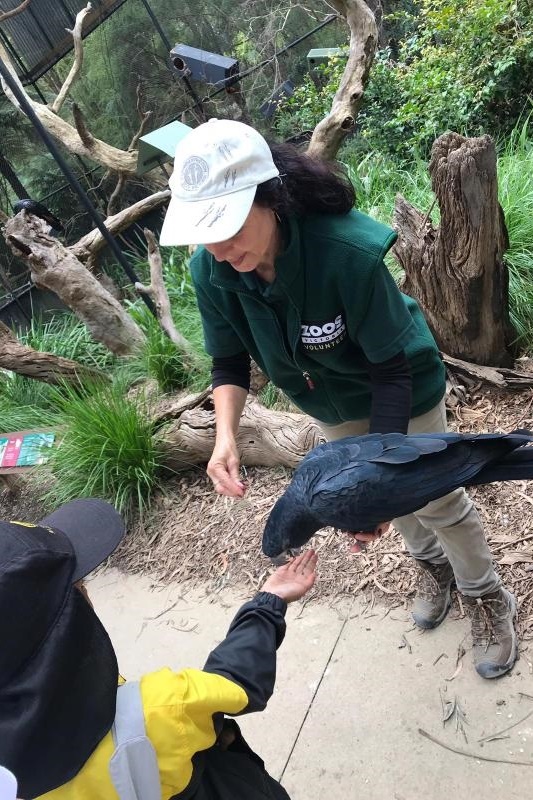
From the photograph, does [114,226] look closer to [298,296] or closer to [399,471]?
[298,296]

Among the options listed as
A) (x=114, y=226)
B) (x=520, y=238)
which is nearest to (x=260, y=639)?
(x=520, y=238)

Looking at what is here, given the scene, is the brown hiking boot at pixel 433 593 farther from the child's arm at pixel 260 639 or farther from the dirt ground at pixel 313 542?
the child's arm at pixel 260 639

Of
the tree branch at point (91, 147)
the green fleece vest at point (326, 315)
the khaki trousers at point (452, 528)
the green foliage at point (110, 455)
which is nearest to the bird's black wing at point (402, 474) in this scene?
the green fleece vest at point (326, 315)

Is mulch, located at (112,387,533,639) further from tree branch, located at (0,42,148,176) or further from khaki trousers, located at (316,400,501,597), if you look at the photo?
tree branch, located at (0,42,148,176)

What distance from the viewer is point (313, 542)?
2.76m

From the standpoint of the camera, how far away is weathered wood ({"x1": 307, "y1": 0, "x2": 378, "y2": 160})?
13.6 ft

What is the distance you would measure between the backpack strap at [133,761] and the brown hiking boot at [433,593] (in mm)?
1327

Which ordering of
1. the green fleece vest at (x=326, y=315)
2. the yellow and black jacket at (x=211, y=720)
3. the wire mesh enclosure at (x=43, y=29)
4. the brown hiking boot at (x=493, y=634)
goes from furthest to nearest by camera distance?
the wire mesh enclosure at (x=43, y=29), the brown hiking boot at (x=493, y=634), the green fleece vest at (x=326, y=315), the yellow and black jacket at (x=211, y=720)

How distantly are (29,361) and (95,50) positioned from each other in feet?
22.3

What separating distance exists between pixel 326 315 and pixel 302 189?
0.28m

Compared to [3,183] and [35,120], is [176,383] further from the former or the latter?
[3,183]

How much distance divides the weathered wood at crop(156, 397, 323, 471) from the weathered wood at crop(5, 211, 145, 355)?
4.09 ft

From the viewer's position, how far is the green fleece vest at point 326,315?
1.33 meters

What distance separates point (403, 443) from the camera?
4.18 ft
